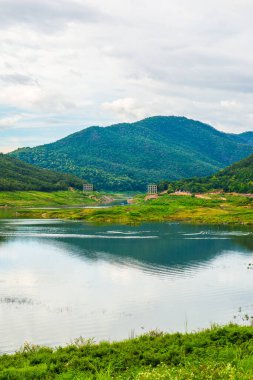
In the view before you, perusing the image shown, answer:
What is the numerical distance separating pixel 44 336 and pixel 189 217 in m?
128

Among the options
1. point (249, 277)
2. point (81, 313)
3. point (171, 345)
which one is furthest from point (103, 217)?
point (171, 345)

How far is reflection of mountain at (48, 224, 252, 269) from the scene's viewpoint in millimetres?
86688

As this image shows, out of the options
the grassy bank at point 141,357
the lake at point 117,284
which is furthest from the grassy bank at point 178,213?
the grassy bank at point 141,357

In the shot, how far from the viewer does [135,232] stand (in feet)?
424

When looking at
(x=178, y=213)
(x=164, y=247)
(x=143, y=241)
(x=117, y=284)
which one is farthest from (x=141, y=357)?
(x=178, y=213)

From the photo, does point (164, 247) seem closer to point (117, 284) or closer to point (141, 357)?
point (117, 284)

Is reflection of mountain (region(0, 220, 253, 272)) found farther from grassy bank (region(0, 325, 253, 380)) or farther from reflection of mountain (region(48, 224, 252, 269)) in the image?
grassy bank (region(0, 325, 253, 380))

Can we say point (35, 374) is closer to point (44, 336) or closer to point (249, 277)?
point (44, 336)

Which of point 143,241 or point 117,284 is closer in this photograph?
point 117,284

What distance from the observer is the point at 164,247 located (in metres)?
101

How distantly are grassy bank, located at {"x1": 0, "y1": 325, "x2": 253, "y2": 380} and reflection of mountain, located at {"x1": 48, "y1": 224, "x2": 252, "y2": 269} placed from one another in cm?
4475

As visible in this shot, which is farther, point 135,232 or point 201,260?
point 135,232

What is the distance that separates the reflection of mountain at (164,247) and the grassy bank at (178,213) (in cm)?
3016

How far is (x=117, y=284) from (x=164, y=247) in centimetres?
3670
